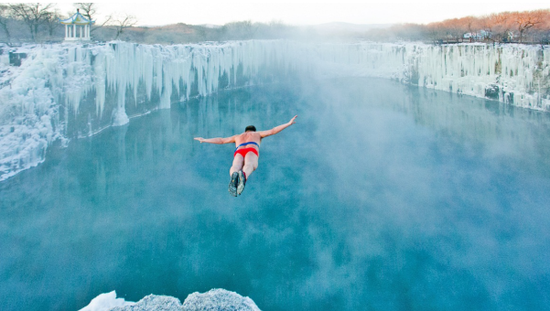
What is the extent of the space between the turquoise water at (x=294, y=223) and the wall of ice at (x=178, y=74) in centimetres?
93

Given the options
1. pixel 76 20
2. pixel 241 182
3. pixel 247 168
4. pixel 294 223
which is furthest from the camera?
pixel 76 20

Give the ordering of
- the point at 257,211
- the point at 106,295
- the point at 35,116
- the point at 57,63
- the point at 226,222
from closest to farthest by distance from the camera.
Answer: the point at 106,295 < the point at 226,222 < the point at 257,211 < the point at 35,116 < the point at 57,63

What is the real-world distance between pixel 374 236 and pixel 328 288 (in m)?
1.55

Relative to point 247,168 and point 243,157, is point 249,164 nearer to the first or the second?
point 247,168

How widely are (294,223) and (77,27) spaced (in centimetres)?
1238

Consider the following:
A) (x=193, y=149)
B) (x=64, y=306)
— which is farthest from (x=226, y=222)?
(x=193, y=149)

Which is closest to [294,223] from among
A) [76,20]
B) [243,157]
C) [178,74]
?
[243,157]

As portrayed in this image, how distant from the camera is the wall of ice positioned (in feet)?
29.1

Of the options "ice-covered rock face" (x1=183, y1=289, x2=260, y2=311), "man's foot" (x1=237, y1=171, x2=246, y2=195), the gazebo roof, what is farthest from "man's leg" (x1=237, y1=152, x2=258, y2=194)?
the gazebo roof

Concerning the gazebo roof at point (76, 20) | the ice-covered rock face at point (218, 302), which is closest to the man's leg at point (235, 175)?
the ice-covered rock face at point (218, 302)

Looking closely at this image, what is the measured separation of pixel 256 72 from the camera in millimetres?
23031

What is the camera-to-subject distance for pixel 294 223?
586cm

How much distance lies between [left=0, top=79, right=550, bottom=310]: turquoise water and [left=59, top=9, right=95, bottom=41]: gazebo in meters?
4.57

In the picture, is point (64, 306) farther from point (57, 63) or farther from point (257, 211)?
point (57, 63)
